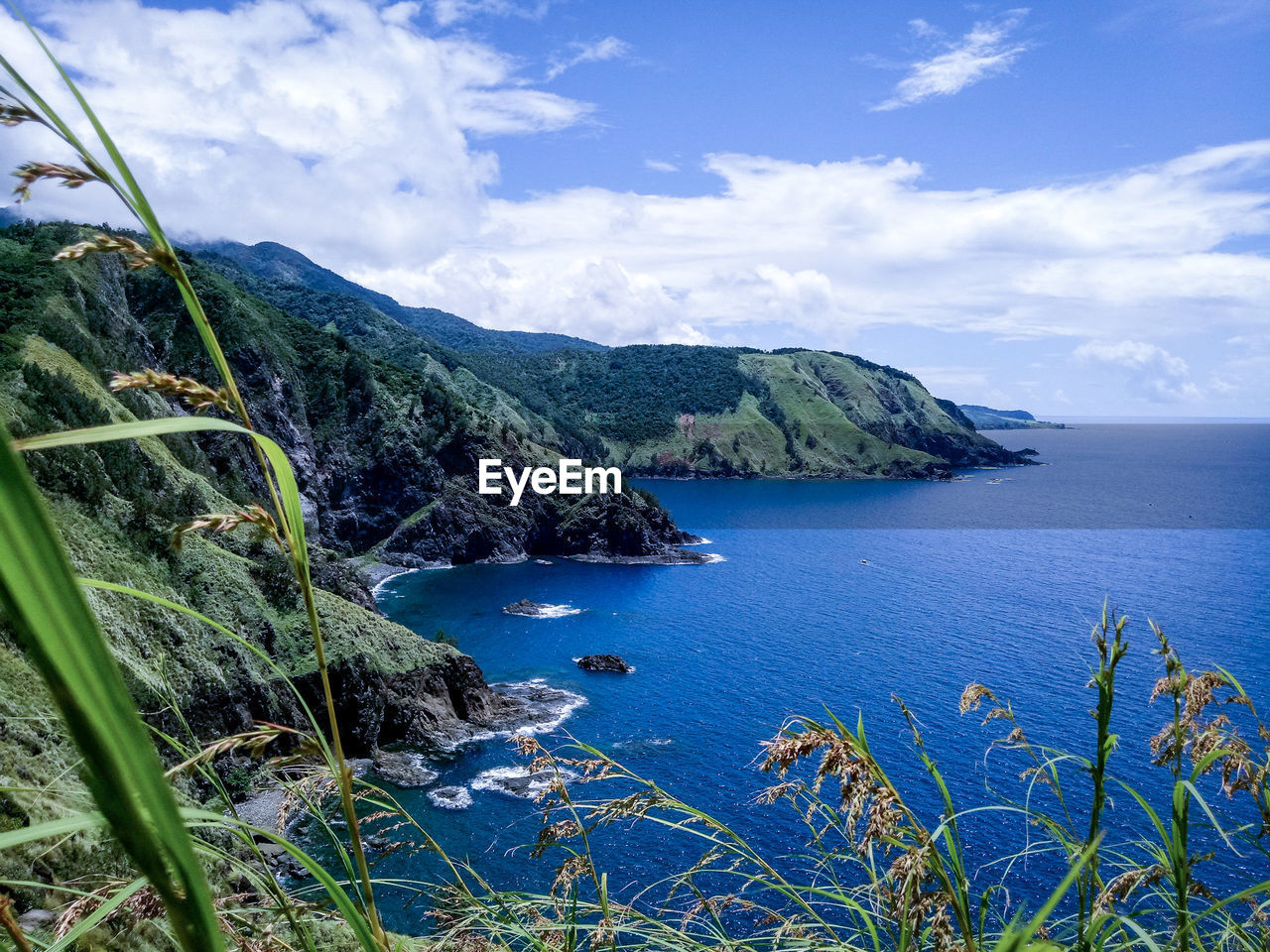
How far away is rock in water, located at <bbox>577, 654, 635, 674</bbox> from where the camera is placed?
165 ft

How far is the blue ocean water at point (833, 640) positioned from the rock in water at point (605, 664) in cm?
79

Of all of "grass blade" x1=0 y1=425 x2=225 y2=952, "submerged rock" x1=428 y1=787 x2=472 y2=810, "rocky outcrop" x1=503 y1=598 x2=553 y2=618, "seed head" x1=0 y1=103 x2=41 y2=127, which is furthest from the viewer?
"rocky outcrop" x1=503 y1=598 x2=553 y2=618

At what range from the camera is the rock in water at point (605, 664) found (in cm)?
5022

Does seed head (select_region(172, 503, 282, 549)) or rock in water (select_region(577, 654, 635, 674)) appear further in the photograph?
rock in water (select_region(577, 654, 635, 674))

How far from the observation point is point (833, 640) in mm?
56156

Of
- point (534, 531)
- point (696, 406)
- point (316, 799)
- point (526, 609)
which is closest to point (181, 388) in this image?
point (316, 799)

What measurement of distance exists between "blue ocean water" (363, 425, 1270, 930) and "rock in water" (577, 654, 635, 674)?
0.79m

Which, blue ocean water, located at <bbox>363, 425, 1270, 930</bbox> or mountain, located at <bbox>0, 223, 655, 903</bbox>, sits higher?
mountain, located at <bbox>0, 223, 655, 903</bbox>

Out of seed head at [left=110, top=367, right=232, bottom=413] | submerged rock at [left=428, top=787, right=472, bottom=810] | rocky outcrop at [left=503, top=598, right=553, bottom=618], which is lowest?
submerged rock at [left=428, top=787, right=472, bottom=810]

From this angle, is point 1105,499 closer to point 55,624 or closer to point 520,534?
point 520,534

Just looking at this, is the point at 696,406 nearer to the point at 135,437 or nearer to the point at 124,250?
the point at 124,250

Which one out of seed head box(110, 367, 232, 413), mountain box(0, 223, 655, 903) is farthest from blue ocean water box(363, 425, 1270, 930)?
seed head box(110, 367, 232, 413)

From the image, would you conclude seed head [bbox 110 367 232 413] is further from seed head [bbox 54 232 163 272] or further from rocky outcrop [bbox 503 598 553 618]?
rocky outcrop [bbox 503 598 553 618]

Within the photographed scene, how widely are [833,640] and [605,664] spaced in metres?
17.0
